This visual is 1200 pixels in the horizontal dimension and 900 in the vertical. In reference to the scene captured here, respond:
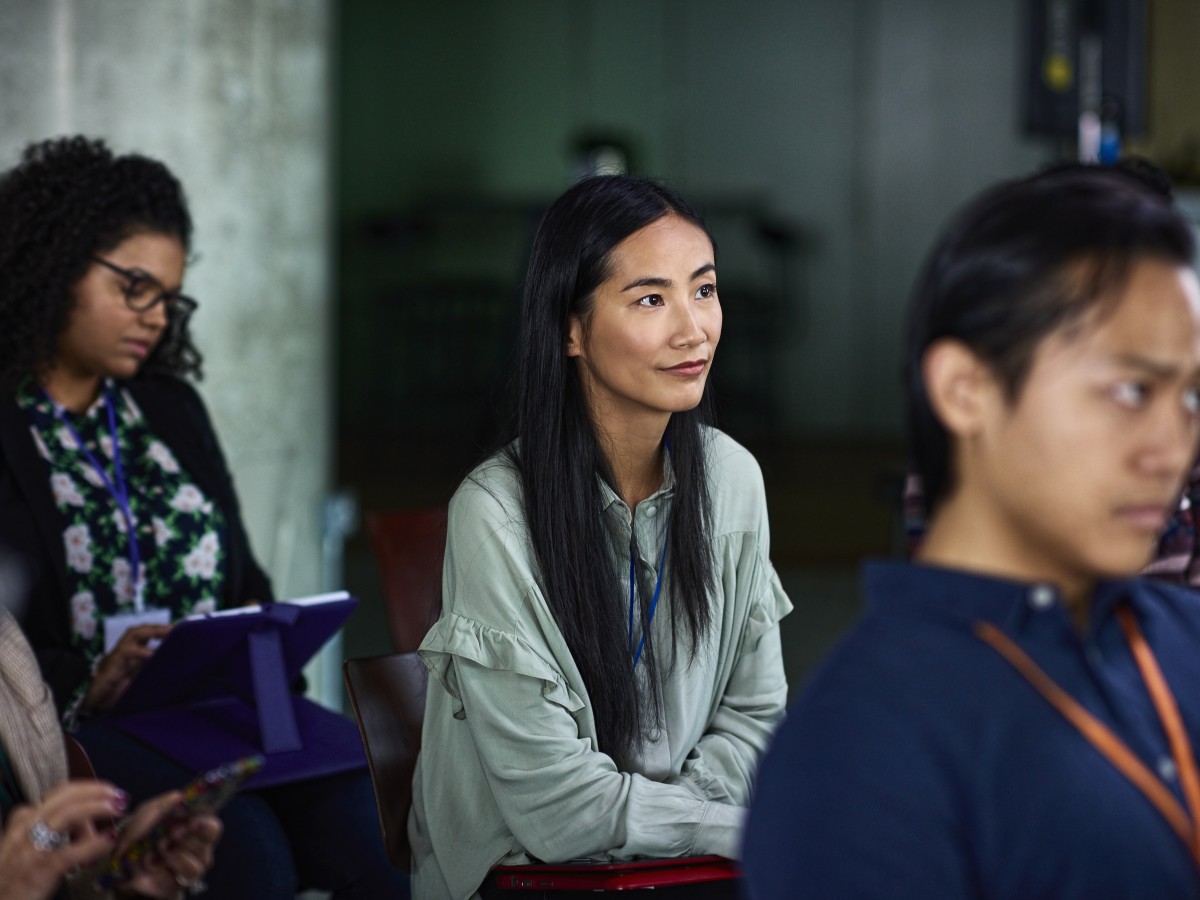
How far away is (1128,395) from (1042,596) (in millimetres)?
150

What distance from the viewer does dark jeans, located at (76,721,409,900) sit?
2.15 meters

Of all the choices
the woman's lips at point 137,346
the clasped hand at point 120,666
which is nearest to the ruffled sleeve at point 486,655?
the clasped hand at point 120,666

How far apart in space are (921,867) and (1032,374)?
34 cm

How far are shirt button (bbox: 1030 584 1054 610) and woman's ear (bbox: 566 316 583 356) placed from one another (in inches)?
40.2

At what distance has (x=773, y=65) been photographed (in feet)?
33.2

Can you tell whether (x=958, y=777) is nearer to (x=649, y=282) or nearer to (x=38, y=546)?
(x=649, y=282)

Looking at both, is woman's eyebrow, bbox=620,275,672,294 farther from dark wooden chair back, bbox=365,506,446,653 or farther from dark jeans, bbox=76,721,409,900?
dark jeans, bbox=76,721,409,900

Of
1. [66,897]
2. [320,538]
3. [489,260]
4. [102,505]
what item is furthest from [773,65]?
[66,897]

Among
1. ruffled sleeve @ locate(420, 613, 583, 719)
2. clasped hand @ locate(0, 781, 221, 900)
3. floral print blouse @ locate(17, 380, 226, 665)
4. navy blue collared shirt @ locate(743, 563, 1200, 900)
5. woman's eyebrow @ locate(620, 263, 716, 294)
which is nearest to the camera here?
navy blue collared shirt @ locate(743, 563, 1200, 900)

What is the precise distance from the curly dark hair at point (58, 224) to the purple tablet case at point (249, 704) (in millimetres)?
650

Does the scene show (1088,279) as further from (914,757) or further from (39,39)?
(39,39)

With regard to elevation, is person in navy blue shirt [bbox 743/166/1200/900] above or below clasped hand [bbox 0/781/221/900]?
above

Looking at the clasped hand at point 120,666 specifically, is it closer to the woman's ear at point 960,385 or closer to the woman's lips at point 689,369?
the woman's lips at point 689,369

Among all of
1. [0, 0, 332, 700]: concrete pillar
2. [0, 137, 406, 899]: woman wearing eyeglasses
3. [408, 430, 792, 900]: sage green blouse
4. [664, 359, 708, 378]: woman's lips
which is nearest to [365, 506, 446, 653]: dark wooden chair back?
[0, 137, 406, 899]: woman wearing eyeglasses
